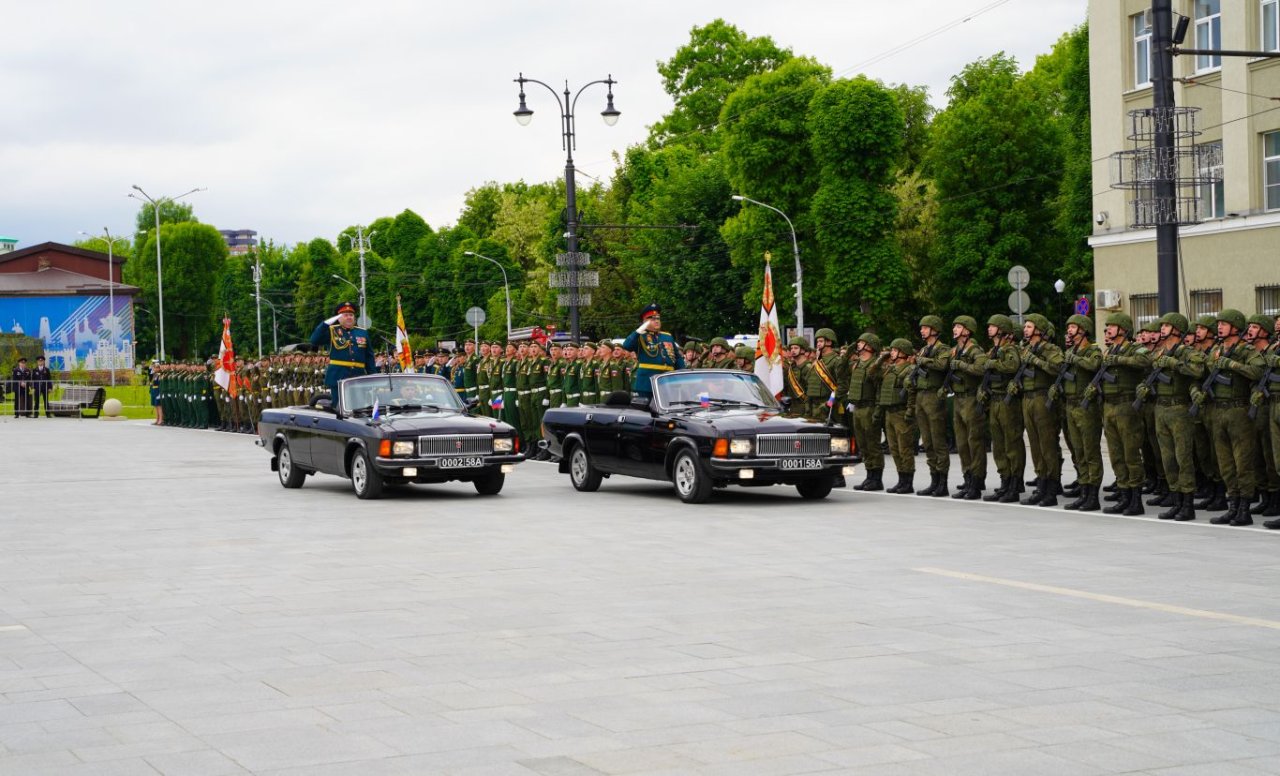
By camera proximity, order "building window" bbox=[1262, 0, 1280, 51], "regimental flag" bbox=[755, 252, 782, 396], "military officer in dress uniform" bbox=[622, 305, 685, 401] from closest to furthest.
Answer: "military officer in dress uniform" bbox=[622, 305, 685, 401] → "regimental flag" bbox=[755, 252, 782, 396] → "building window" bbox=[1262, 0, 1280, 51]

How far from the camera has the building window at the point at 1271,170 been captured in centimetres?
3375

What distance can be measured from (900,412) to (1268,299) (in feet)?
58.1

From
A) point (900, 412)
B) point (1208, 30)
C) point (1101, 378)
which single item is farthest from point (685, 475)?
point (1208, 30)

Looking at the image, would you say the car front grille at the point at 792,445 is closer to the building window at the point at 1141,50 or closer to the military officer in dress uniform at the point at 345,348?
the military officer in dress uniform at the point at 345,348

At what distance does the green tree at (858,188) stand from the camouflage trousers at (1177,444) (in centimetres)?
4665

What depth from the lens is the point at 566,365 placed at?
87.6ft

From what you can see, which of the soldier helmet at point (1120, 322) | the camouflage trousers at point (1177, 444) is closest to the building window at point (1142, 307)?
the soldier helmet at point (1120, 322)

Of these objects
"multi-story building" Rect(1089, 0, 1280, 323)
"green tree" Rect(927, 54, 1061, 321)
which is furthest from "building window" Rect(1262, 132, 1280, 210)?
"green tree" Rect(927, 54, 1061, 321)

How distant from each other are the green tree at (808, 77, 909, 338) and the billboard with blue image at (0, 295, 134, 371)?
143 feet

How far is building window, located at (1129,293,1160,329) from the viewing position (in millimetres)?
37569

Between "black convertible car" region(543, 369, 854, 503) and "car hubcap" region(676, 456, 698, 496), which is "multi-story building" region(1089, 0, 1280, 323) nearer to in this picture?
"black convertible car" region(543, 369, 854, 503)

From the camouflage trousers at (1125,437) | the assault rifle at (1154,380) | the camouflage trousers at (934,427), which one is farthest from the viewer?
the camouflage trousers at (934,427)

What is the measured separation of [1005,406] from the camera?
17.6 m

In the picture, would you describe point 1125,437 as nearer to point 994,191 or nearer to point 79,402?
point 994,191
